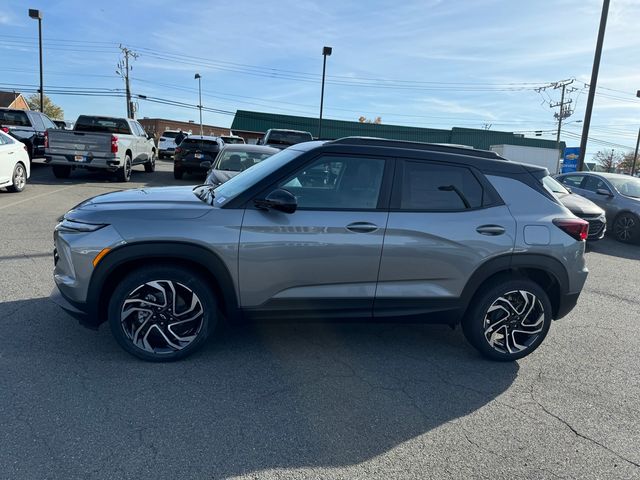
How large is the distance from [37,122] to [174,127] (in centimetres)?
5915

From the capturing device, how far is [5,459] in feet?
7.95

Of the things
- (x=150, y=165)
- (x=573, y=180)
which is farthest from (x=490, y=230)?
(x=150, y=165)

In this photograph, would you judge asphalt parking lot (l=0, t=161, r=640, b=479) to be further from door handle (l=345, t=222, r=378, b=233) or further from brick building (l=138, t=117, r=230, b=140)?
brick building (l=138, t=117, r=230, b=140)

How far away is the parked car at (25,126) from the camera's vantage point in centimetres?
1505

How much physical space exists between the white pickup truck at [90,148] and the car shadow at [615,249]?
12.7 m

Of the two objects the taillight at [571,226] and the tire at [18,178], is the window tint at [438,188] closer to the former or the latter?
the taillight at [571,226]

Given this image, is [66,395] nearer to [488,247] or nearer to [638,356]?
[488,247]

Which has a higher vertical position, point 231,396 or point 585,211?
point 585,211

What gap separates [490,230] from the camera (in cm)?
368

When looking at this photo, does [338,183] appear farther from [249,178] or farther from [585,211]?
[585,211]

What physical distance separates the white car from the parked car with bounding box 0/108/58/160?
465 centimetres

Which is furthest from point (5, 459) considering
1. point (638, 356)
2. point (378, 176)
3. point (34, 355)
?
point (638, 356)

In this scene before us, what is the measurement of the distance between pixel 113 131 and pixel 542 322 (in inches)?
586

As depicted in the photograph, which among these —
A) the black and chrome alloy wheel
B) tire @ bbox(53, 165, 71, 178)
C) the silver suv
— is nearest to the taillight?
the silver suv
